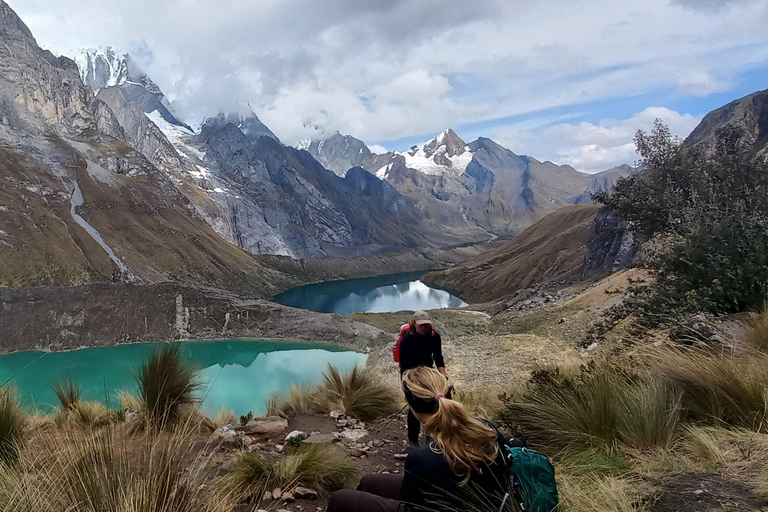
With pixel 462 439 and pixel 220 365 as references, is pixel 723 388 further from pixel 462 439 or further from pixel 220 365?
pixel 220 365

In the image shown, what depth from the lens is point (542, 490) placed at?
6.55ft

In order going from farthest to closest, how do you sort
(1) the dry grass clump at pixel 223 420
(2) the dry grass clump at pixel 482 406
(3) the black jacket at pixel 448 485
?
(1) the dry grass clump at pixel 223 420 → (2) the dry grass clump at pixel 482 406 → (3) the black jacket at pixel 448 485

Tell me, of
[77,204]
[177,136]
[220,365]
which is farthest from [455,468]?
[177,136]

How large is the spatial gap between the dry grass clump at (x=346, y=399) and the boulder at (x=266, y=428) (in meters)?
0.51

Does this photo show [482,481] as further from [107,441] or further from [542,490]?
[107,441]

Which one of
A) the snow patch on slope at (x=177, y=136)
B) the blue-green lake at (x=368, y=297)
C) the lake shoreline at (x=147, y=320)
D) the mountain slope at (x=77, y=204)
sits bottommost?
the blue-green lake at (x=368, y=297)

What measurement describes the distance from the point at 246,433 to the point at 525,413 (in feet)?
9.94

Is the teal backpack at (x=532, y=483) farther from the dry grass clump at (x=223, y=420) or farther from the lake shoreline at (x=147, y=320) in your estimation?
the lake shoreline at (x=147, y=320)

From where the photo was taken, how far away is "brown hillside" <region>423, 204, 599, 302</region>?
5225 centimetres

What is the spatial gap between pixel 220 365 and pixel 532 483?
3124 centimetres

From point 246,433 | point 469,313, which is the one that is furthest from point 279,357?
point 246,433

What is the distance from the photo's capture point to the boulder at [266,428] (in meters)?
5.07

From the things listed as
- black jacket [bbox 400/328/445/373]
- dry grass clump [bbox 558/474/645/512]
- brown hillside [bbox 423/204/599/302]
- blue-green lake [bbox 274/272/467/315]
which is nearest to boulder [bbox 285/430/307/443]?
black jacket [bbox 400/328/445/373]

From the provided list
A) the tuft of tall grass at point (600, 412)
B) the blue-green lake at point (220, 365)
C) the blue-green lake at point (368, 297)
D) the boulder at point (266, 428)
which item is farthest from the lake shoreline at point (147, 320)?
the tuft of tall grass at point (600, 412)
